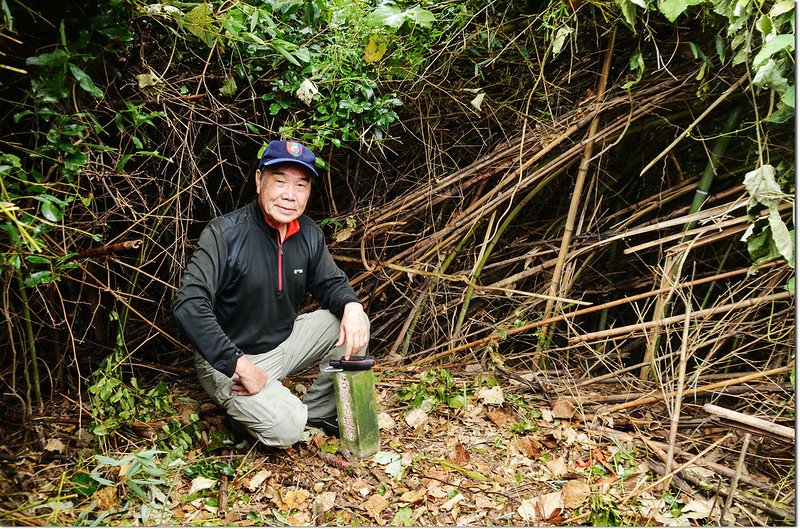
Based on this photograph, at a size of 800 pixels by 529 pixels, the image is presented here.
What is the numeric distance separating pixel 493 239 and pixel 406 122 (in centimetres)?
97

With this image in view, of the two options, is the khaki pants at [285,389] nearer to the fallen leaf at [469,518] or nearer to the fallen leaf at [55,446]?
the fallen leaf at [55,446]

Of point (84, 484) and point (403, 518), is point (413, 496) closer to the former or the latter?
point (403, 518)

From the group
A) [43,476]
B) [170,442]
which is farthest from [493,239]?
[43,476]

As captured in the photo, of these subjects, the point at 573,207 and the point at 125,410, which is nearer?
the point at 125,410

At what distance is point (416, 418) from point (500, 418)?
468mm

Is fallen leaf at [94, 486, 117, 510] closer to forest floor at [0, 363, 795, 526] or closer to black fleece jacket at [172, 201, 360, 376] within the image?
forest floor at [0, 363, 795, 526]

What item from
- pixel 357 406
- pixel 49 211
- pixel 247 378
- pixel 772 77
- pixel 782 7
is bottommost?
pixel 357 406

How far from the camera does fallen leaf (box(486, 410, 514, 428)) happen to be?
285 cm

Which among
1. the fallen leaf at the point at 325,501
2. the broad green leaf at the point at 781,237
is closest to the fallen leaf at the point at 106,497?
the fallen leaf at the point at 325,501

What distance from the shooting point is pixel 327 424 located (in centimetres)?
281

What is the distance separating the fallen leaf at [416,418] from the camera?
2883 millimetres

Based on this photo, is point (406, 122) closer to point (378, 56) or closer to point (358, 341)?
point (378, 56)

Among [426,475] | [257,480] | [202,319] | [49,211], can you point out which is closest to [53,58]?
[49,211]

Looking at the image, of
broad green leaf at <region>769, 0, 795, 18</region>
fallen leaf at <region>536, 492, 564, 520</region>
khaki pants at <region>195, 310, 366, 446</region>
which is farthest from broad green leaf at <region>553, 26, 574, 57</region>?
fallen leaf at <region>536, 492, 564, 520</region>
